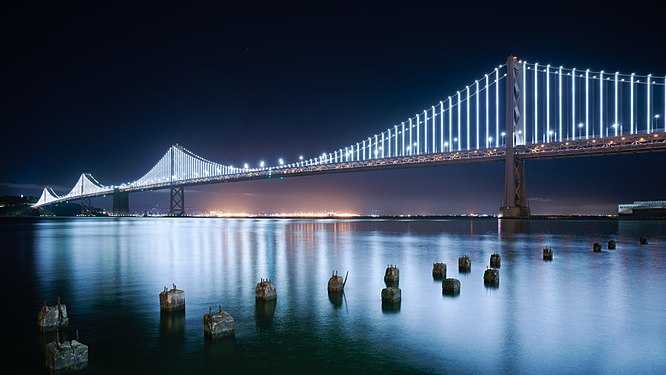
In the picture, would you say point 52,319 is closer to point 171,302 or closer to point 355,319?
point 171,302

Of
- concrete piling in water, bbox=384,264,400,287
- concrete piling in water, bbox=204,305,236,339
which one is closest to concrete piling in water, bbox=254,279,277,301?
concrete piling in water, bbox=204,305,236,339

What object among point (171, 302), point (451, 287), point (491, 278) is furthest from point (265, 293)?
point (491, 278)

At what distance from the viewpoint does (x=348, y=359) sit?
21.0 feet

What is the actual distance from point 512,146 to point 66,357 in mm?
49415

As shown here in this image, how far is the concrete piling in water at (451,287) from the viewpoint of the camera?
11.0 meters

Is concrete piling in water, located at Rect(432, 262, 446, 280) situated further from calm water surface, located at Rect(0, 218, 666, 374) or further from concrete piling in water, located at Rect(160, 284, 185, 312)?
concrete piling in water, located at Rect(160, 284, 185, 312)

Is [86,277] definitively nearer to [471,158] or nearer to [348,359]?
[348,359]

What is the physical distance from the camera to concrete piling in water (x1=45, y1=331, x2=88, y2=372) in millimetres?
5820

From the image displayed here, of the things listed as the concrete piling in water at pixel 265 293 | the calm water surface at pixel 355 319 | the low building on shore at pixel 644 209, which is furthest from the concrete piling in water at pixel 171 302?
the low building on shore at pixel 644 209

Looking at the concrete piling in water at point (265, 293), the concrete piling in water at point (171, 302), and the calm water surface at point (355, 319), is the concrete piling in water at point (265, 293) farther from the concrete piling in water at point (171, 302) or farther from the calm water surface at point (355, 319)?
the concrete piling in water at point (171, 302)

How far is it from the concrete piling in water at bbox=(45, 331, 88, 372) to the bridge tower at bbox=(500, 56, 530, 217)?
4778cm

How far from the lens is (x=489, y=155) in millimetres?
52000

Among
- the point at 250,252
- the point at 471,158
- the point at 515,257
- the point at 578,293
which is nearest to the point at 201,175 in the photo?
the point at 471,158

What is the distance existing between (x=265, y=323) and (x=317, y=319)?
0.95 m
